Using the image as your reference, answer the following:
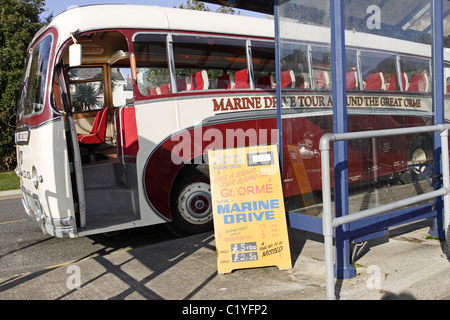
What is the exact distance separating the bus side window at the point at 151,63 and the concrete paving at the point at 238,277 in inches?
90.5

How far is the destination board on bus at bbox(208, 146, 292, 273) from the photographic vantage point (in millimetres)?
4340

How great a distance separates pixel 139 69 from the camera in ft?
19.0

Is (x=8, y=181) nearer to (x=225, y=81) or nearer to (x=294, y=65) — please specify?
(x=225, y=81)

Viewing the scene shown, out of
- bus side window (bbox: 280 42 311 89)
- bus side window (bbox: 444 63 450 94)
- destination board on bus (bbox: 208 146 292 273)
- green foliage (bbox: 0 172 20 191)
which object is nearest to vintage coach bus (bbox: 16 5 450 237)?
bus side window (bbox: 280 42 311 89)

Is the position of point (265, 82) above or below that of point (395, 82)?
above

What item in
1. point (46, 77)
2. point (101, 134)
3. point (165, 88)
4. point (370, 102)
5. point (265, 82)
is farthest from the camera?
point (265, 82)

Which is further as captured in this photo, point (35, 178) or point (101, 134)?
point (101, 134)

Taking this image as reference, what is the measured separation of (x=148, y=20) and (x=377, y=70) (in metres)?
3.19

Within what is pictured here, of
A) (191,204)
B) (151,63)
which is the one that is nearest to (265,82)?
(151,63)

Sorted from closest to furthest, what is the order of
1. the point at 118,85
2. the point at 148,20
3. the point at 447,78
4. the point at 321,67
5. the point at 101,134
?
the point at 321,67 → the point at 447,78 → the point at 148,20 → the point at 101,134 → the point at 118,85

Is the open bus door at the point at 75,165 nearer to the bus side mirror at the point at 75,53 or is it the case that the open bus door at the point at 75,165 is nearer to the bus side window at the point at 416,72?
the bus side mirror at the point at 75,53

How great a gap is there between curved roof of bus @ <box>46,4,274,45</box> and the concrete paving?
2.99 m

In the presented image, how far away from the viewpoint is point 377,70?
4598mm

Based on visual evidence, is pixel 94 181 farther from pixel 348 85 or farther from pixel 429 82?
pixel 429 82
